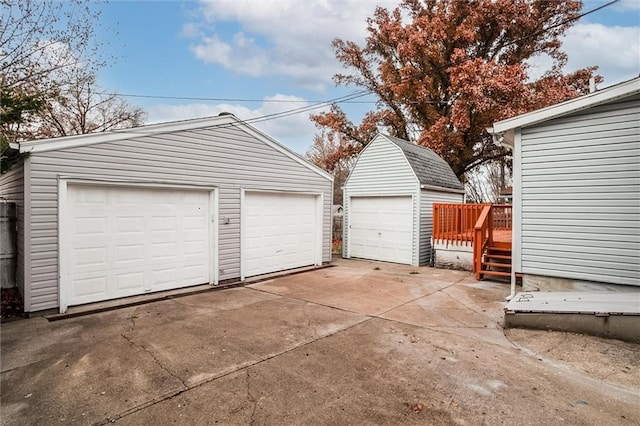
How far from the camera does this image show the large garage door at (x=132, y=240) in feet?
17.7

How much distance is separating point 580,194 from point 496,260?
10.3ft

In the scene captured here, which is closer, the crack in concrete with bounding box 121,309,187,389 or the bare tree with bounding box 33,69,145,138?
the crack in concrete with bounding box 121,309,187,389

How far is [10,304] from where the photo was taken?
210 inches

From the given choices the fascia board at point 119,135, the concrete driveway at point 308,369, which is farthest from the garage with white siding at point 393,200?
the fascia board at point 119,135

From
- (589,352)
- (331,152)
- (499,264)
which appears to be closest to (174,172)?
(589,352)

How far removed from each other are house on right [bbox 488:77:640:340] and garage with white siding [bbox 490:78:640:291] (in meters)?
0.01

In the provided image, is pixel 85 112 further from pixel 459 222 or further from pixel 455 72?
pixel 455 72

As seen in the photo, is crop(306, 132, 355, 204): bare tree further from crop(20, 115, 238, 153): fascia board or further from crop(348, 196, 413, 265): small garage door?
crop(20, 115, 238, 153): fascia board

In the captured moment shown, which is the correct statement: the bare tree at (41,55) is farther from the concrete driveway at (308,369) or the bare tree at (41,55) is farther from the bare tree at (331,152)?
the bare tree at (331,152)

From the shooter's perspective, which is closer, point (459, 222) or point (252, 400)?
point (252, 400)

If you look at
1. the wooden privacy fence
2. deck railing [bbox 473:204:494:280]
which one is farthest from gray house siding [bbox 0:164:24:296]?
the wooden privacy fence

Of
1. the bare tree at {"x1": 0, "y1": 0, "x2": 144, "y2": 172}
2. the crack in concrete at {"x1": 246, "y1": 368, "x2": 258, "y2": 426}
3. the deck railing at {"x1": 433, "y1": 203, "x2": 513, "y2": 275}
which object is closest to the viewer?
the crack in concrete at {"x1": 246, "y1": 368, "x2": 258, "y2": 426}

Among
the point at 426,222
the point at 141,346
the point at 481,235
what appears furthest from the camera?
the point at 426,222

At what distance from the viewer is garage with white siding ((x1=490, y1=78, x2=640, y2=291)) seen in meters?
5.14
